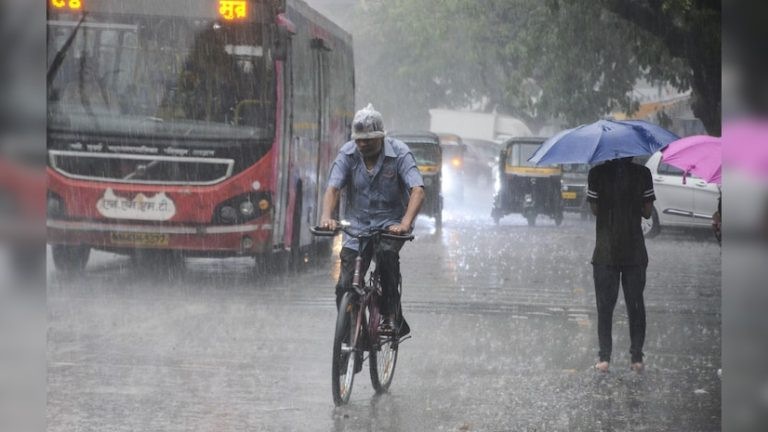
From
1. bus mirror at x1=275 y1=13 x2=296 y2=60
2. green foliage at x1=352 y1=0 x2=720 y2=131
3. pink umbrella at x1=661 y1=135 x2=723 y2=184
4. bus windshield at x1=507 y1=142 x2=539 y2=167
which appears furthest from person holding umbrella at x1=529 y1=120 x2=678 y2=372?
bus windshield at x1=507 y1=142 x2=539 y2=167

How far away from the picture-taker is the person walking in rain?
8492 millimetres

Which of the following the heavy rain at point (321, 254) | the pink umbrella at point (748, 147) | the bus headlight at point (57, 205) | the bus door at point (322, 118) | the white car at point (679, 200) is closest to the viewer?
the pink umbrella at point (748, 147)

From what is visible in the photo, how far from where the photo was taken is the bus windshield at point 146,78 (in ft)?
45.4

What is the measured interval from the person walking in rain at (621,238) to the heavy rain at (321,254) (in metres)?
0.02

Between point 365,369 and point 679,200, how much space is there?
1584cm

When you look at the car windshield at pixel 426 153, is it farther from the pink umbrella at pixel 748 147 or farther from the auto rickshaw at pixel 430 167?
the pink umbrella at pixel 748 147

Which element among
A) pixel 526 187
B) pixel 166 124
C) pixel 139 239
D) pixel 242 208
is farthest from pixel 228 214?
pixel 526 187

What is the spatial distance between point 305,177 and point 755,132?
47.6 feet

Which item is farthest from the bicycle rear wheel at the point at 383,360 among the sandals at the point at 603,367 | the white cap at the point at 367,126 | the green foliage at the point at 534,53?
the green foliage at the point at 534,53

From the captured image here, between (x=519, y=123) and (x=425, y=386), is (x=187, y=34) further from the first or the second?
(x=519, y=123)

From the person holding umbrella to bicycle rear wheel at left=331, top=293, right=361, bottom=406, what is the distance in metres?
2.25

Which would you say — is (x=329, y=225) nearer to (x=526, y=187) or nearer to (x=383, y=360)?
(x=383, y=360)

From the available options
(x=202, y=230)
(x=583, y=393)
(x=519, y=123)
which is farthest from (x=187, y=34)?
(x=519, y=123)

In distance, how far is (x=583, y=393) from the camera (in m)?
7.64
